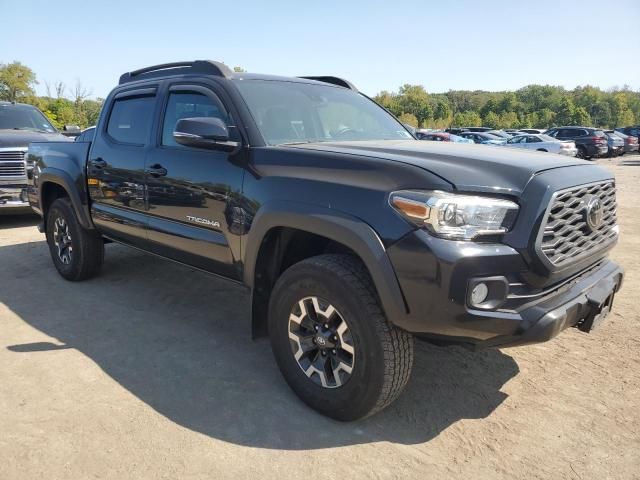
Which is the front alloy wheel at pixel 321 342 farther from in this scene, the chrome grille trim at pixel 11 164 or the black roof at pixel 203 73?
the chrome grille trim at pixel 11 164

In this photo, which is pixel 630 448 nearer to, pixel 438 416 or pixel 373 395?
pixel 438 416

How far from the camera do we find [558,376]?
3.23 meters

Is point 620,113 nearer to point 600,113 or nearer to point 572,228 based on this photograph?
point 600,113

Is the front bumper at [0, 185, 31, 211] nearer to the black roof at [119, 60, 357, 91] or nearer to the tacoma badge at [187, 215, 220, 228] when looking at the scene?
the black roof at [119, 60, 357, 91]

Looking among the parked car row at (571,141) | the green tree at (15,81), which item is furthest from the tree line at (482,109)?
the parked car row at (571,141)

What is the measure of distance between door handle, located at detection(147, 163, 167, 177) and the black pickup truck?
0.04 feet

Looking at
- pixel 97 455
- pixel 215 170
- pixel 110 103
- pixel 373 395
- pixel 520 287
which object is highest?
pixel 110 103

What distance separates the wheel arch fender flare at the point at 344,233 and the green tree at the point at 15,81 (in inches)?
1615

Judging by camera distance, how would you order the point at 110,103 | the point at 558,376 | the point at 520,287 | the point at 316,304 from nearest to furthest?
the point at 520,287, the point at 316,304, the point at 558,376, the point at 110,103

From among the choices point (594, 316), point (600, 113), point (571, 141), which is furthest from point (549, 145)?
point (600, 113)

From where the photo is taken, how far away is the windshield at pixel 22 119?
884 centimetres

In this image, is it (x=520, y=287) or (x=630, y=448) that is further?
(x=630, y=448)

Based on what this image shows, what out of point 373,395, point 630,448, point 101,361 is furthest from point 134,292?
point 630,448

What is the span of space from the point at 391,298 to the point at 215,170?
153 centimetres
